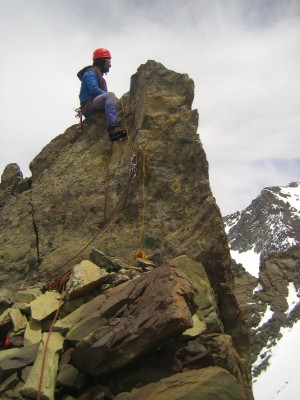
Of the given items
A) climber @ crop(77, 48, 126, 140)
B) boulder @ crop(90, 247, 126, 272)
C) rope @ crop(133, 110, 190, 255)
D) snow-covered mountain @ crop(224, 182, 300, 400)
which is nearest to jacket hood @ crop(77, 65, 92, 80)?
climber @ crop(77, 48, 126, 140)

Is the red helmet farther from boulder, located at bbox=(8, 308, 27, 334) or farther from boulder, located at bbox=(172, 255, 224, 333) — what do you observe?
boulder, located at bbox=(8, 308, 27, 334)

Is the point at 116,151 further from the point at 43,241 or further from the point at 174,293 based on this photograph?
the point at 174,293

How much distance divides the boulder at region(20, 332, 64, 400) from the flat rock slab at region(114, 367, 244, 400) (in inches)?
36.0

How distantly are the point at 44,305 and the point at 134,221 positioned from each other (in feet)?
10.3

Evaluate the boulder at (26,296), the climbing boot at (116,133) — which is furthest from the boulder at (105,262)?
the climbing boot at (116,133)

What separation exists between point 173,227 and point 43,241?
Result: 320 centimetres

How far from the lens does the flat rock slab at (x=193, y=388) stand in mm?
4809

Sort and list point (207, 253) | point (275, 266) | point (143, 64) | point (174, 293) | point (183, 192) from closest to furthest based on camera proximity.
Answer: point (174, 293) < point (207, 253) < point (183, 192) < point (143, 64) < point (275, 266)

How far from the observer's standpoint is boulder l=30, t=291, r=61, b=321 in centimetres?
648

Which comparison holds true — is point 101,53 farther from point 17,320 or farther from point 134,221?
point 17,320

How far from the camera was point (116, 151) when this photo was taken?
10445 millimetres

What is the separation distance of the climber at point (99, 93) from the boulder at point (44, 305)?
183 inches

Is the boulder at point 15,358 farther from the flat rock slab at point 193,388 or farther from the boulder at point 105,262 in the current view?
the boulder at point 105,262

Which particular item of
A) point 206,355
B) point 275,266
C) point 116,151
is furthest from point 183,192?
point 275,266
